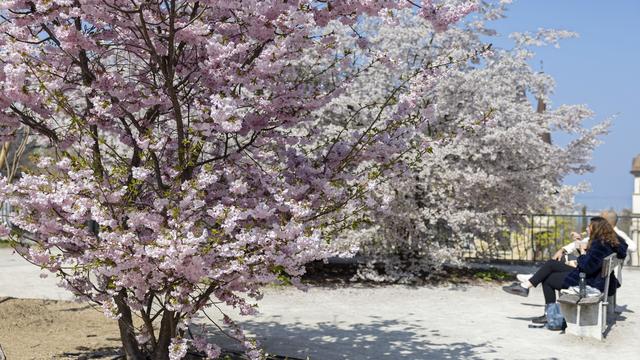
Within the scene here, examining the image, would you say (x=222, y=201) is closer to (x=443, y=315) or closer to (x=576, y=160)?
(x=443, y=315)

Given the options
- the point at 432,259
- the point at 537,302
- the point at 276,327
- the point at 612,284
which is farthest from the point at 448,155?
the point at 276,327

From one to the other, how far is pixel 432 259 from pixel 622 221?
9499 mm

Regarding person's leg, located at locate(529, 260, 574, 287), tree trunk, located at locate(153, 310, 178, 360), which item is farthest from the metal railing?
tree trunk, located at locate(153, 310, 178, 360)

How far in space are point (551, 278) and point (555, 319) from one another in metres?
0.75

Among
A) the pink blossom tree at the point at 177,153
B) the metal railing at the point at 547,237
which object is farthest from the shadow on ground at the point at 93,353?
the metal railing at the point at 547,237

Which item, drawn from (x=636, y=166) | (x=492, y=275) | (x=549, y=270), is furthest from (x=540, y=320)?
(x=636, y=166)

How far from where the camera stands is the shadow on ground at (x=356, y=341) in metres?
8.16

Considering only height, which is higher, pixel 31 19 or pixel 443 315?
pixel 31 19

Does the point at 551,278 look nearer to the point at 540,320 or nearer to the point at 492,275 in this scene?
the point at 540,320

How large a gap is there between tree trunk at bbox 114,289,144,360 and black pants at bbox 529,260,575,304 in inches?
223

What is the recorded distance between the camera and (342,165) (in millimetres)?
6562

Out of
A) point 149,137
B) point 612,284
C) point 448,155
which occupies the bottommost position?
point 612,284

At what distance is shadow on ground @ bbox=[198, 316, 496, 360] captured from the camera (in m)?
8.16

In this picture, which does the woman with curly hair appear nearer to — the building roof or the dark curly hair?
the dark curly hair
